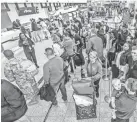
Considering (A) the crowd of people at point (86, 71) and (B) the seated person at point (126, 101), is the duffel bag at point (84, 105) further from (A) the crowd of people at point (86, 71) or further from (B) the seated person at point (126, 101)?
(B) the seated person at point (126, 101)

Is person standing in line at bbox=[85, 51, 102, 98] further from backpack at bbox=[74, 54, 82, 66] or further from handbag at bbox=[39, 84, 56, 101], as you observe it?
backpack at bbox=[74, 54, 82, 66]

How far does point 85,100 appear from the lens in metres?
2.80

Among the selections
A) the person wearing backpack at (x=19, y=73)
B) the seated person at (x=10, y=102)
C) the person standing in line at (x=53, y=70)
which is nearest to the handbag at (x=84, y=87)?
the person standing in line at (x=53, y=70)

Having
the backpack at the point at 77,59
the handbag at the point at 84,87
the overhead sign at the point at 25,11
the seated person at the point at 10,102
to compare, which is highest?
the overhead sign at the point at 25,11

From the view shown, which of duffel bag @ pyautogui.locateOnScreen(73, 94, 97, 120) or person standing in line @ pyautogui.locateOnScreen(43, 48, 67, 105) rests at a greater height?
person standing in line @ pyautogui.locateOnScreen(43, 48, 67, 105)

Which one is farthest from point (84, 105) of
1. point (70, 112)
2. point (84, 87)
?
point (70, 112)

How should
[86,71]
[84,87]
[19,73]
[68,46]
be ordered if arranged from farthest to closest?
[68,46], [86,71], [19,73], [84,87]

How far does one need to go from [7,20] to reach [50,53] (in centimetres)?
917

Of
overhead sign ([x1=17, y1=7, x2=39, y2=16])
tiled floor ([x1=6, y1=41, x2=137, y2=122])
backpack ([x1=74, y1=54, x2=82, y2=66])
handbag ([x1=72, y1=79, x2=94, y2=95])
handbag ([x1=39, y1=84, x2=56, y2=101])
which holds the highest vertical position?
overhead sign ([x1=17, y1=7, x2=39, y2=16])

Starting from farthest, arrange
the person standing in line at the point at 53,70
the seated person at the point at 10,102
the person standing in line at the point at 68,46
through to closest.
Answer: the person standing in line at the point at 68,46
the person standing in line at the point at 53,70
the seated person at the point at 10,102

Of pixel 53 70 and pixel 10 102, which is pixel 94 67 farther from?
pixel 10 102

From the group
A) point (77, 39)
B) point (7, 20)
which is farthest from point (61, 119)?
point (7, 20)

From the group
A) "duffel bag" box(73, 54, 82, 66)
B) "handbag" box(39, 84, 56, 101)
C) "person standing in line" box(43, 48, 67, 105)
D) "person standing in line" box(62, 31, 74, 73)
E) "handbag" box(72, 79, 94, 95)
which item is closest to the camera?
"handbag" box(72, 79, 94, 95)

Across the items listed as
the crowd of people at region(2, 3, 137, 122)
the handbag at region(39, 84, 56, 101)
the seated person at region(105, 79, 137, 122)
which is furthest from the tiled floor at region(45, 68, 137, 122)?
the seated person at region(105, 79, 137, 122)
